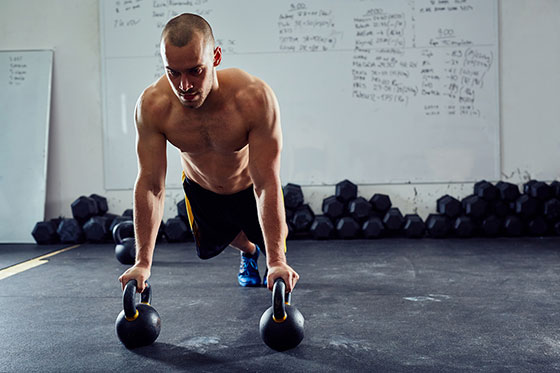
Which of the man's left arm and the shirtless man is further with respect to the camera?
the man's left arm

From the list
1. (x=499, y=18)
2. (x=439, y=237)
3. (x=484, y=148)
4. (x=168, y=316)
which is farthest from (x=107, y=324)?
(x=499, y=18)

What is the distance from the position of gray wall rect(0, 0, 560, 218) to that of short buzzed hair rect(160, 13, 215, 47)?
9.10 feet

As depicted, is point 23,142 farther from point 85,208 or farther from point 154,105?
point 154,105

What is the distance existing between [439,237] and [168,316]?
266cm

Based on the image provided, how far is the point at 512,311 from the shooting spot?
6.41 ft

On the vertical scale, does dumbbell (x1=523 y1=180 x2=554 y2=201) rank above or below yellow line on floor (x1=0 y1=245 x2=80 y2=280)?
above

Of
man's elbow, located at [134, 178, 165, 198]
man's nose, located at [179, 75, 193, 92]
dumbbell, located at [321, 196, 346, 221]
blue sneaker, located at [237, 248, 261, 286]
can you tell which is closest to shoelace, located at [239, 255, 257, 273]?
blue sneaker, located at [237, 248, 261, 286]

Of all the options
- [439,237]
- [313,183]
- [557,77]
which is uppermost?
[557,77]

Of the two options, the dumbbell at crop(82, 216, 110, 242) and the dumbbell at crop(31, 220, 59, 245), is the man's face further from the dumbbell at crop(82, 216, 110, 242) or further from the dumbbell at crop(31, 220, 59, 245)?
the dumbbell at crop(31, 220, 59, 245)

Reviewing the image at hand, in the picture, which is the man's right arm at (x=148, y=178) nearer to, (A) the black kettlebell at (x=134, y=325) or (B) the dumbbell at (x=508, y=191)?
(A) the black kettlebell at (x=134, y=325)

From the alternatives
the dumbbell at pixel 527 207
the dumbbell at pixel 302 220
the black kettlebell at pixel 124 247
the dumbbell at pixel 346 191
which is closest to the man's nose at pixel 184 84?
the black kettlebell at pixel 124 247

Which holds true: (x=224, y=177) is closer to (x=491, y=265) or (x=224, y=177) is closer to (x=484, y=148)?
(x=491, y=265)

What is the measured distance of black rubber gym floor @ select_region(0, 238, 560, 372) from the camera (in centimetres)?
148

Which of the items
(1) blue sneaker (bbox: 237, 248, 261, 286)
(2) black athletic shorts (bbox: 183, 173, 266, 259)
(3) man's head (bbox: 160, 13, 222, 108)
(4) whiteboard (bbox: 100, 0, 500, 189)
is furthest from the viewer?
(4) whiteboard (bbox: 100, 0, 500, 189)
